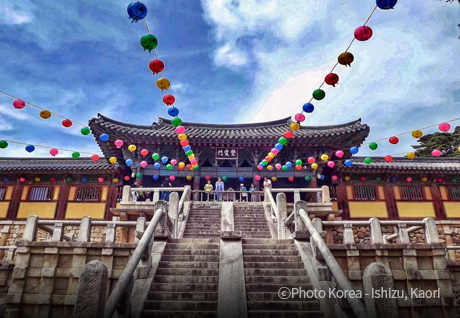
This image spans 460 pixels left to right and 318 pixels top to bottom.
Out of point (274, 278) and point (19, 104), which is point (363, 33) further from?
point (19, 104)

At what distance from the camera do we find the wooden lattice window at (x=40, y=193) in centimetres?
1881

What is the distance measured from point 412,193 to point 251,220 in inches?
435

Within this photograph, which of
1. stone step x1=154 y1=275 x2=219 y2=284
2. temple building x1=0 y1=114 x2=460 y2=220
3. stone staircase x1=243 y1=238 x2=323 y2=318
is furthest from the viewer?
temple building x1=0 y1=114 x2=460 y2=220

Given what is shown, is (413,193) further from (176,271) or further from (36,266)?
(36,266)

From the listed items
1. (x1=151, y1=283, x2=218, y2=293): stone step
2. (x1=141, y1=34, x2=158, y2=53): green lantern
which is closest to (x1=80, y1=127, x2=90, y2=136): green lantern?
(x1=141, y1=34, x2=158, y2=53): green lantern

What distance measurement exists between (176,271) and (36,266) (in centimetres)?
400

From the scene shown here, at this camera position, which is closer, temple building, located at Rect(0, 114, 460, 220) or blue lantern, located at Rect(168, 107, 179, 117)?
blue lantern, located at Rect(168, 107, 179, 117)

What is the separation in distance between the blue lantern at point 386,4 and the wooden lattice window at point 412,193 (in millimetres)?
14857

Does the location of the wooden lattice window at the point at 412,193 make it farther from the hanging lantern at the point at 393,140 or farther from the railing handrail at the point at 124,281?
the railing handrail at the point at 124,281

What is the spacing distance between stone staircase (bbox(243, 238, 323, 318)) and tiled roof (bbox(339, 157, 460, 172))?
36.7ft

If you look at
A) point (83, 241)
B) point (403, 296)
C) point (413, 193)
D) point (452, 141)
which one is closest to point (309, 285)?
point (403, 296)

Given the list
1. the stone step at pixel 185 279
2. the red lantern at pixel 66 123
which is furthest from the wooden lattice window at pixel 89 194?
the stone step at pixel 185 279

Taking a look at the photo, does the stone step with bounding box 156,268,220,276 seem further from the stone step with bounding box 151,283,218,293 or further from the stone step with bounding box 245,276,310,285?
the stone step with bounding box 245,276,310,285

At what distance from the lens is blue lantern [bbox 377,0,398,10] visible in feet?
21.4
